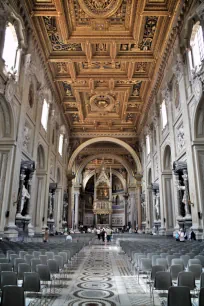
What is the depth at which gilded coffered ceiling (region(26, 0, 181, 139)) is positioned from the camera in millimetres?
12539

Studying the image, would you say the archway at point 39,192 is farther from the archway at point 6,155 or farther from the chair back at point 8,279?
the chair back at point 8,279

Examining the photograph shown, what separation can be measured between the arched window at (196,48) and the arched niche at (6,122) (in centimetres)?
889

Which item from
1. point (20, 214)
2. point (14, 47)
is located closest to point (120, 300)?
point (20, 214)

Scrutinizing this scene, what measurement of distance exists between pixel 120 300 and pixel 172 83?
13.9 metres

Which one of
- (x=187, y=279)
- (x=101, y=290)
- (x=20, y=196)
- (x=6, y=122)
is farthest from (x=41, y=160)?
(x=187, y=279)

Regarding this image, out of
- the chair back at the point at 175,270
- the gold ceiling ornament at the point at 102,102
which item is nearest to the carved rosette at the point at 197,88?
the chair back at the point at 175,270

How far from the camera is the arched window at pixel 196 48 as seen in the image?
1101cm

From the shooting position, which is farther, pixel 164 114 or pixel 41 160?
pixel 41 160

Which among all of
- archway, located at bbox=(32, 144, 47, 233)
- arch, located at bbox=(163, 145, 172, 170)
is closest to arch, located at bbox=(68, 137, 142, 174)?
archway, located at bbox=(32, 144, 47, 233)

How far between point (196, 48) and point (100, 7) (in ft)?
18.1

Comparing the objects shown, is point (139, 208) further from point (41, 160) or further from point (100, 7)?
point (100, 7)

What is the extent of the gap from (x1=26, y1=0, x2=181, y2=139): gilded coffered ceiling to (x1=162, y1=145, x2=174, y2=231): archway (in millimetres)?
5835

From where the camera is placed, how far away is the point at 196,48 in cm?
1163

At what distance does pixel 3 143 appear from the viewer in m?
11.3
